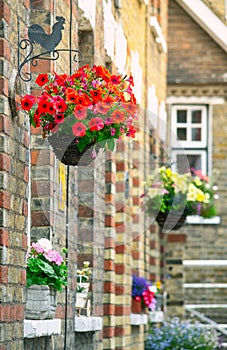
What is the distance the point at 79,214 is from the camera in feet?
38.3

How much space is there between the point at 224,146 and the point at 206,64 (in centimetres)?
144

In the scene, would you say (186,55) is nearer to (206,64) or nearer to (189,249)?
(206,64)

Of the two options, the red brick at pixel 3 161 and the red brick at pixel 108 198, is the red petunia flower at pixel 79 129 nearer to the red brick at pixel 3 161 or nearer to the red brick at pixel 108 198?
the red brick at pixel 3 161

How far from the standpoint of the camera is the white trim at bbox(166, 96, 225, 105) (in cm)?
2086

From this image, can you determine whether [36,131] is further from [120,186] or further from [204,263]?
[204,263]

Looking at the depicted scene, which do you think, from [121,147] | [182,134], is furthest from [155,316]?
[182,134]

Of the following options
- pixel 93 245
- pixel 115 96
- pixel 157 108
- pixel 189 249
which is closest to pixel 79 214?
pixel 93 245

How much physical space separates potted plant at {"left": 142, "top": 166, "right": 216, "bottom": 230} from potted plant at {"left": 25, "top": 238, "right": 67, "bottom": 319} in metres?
6.70

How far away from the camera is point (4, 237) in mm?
7430

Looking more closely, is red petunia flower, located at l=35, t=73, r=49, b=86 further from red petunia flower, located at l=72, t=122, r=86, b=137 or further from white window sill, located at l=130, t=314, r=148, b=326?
white window sill, located at l=130, t=314, r=148, b=326

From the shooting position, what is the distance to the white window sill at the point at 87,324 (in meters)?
10.8

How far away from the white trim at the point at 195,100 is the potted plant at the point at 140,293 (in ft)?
19.8

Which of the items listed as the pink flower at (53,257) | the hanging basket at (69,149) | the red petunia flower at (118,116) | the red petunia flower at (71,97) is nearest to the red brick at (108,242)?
the pink flower at (53,257)

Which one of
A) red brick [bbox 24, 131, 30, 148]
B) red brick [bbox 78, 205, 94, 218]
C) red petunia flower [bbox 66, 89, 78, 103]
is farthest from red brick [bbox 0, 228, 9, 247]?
red brick [bbox 78, 205, 94, 218]
